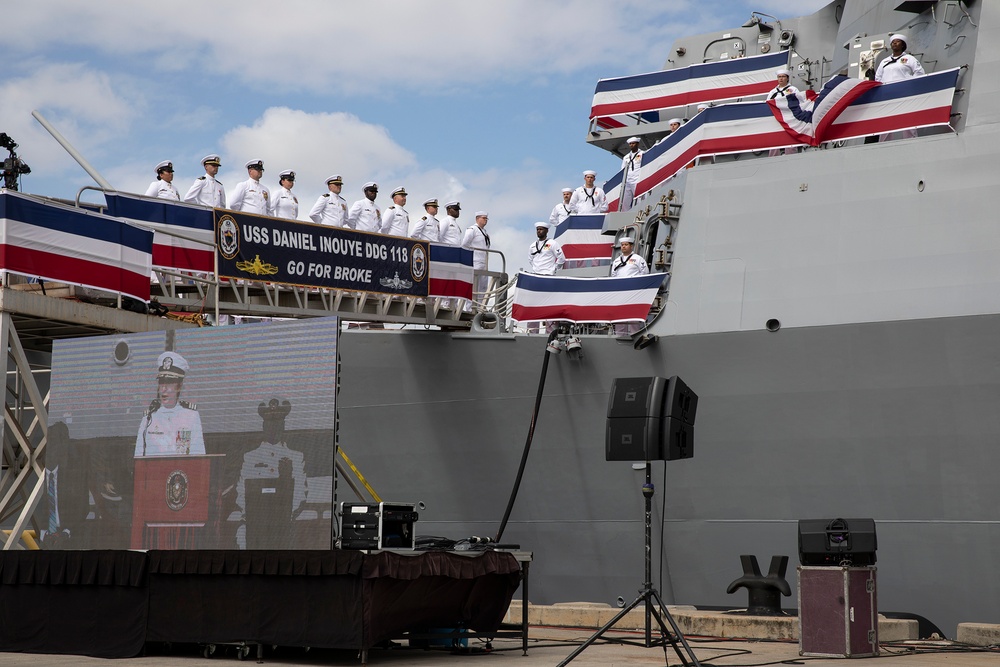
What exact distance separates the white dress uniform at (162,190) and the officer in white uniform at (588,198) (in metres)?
6.51

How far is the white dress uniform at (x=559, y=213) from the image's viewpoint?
18.0m

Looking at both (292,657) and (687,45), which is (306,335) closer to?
(292,657)

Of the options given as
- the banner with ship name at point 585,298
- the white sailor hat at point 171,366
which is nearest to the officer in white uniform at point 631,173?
the banner with ship name at point 585,298

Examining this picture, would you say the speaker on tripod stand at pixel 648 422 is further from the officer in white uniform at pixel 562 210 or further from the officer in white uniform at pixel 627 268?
the officer in white uniform at pixel 562 210

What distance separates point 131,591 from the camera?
8977 millimetres

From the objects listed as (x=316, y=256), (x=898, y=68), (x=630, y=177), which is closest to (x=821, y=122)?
(x=898, y=68)

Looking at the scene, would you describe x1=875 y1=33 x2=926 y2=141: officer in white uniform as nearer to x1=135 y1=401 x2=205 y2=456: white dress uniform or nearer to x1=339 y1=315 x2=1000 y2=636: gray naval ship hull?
x1=339 y1=315 x2=1000 y2=636: gray naval ship hull

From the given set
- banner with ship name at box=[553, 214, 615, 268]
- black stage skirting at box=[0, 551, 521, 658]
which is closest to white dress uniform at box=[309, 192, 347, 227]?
banner with ship name at box=[553, 214, 615, 268]

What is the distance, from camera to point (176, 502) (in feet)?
30.5

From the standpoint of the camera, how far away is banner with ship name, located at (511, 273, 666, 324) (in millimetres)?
12539

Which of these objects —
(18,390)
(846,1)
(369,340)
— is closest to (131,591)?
(18,390)

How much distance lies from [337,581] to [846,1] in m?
10.5

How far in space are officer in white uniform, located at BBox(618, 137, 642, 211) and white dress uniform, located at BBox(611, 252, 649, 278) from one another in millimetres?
2022

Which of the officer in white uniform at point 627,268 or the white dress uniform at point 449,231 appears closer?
the officer in white uniform at point 627,268
